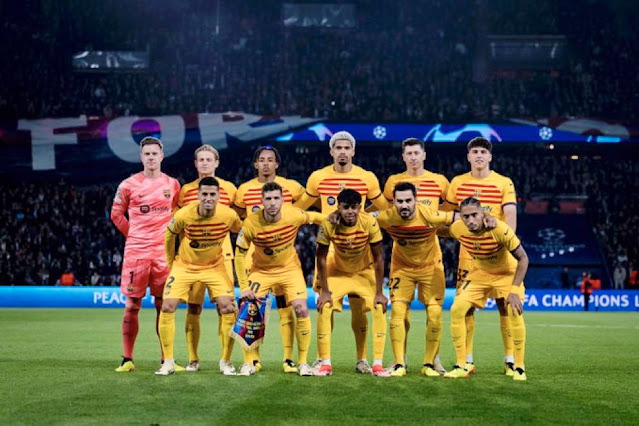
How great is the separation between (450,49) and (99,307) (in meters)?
18.5

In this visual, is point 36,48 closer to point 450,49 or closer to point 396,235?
point 450,49

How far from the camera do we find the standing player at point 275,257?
905cm

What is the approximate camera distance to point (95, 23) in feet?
123

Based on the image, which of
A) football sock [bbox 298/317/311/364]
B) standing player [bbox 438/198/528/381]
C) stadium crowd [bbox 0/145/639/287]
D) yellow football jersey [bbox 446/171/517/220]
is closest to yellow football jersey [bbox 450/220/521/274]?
standing player [bbox 438/198/528/381]

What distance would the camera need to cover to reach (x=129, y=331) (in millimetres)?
9641

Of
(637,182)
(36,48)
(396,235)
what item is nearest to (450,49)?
(637,182)

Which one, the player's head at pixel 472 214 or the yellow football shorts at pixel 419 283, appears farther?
the yellow football shorts at pixel 419 283

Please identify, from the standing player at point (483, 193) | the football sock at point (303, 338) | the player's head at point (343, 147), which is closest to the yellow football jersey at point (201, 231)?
the football sock at point (303, 338)

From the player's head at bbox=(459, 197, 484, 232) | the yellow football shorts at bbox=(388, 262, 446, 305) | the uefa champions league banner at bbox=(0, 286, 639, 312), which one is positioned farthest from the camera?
the uefa champions league banner at bbox=(0, 286, 639, 312)

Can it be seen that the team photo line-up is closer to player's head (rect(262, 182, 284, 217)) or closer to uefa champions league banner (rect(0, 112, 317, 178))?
player's head (rect(262, 182, 284, 217))

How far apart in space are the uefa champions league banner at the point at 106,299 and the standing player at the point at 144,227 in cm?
1682

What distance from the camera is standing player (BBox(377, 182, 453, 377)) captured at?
9.29 meters

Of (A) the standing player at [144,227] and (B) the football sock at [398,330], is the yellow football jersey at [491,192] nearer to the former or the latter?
(B) the football sock at [398,330]

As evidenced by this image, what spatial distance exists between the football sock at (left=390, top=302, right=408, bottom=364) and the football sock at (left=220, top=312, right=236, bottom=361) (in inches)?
67.7
